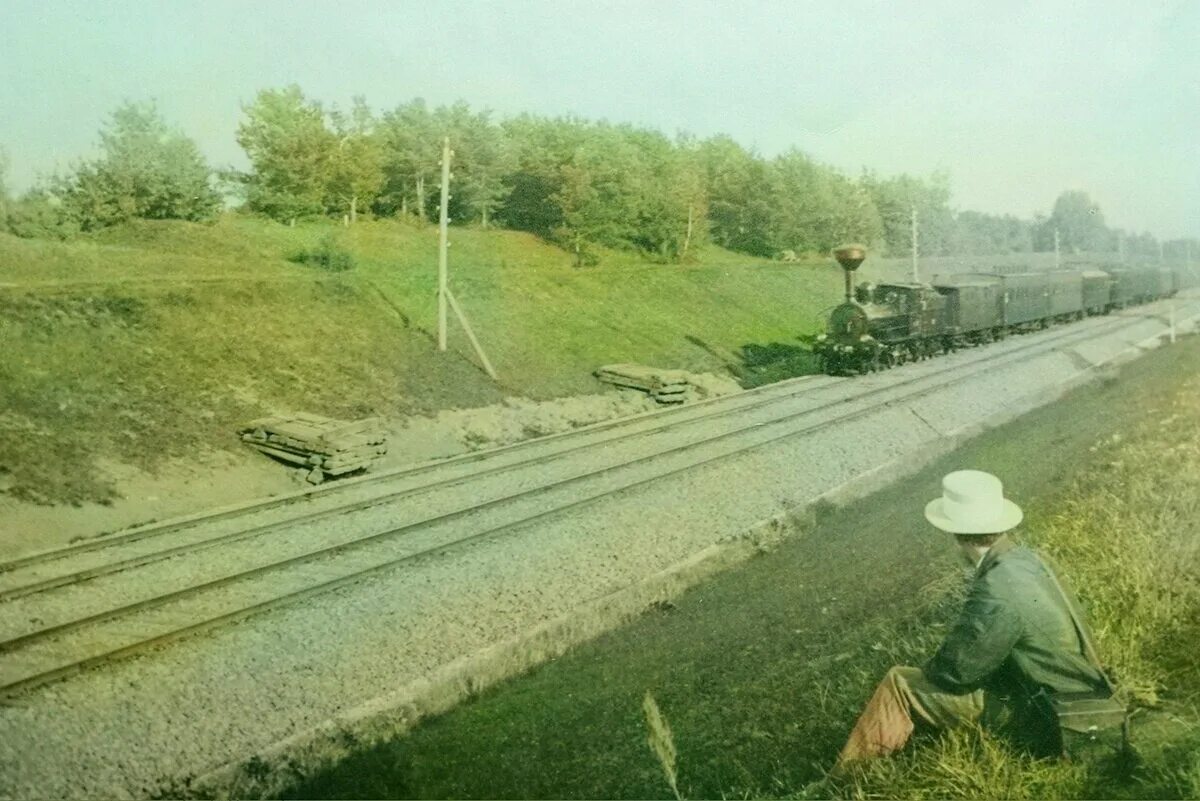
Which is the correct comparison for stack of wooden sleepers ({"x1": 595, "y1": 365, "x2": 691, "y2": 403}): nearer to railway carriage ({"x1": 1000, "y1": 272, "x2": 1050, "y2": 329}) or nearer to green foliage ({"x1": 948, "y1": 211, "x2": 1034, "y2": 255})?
railway carriage ({"x1": 1000, "y1": 272, "x2": 1050, "y2": 329})

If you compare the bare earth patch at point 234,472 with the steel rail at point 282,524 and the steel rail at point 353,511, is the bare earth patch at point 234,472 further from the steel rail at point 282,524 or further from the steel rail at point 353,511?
the steel rail at point 353,511

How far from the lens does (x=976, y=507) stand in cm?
448

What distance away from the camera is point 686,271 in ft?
110

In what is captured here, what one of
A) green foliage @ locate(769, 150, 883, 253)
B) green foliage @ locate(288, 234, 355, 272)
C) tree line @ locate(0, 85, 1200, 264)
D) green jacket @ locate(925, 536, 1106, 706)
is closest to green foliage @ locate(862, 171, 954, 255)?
tree line @ locate(0, 85, 1200, 264)

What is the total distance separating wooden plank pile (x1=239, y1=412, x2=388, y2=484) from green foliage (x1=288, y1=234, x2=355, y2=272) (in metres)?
8.16

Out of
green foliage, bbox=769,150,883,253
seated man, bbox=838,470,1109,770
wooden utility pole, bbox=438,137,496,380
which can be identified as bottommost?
seated man, bbox=838,470,1109,770

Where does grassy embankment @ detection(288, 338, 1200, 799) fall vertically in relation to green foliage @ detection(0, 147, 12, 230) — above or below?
below

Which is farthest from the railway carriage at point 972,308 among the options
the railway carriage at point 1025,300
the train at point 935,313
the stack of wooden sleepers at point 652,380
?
the stack of wooden sleepers at point 652,380

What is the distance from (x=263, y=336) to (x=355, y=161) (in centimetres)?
514

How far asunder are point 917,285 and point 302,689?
21865 millimetres

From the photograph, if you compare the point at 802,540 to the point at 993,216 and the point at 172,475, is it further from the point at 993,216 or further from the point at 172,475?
the point at 993,216

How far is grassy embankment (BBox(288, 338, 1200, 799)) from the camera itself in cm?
456

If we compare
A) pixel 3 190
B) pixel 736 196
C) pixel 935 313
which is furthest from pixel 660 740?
pixel 736 196

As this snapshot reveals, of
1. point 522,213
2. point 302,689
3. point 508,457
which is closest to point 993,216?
point 522,213
